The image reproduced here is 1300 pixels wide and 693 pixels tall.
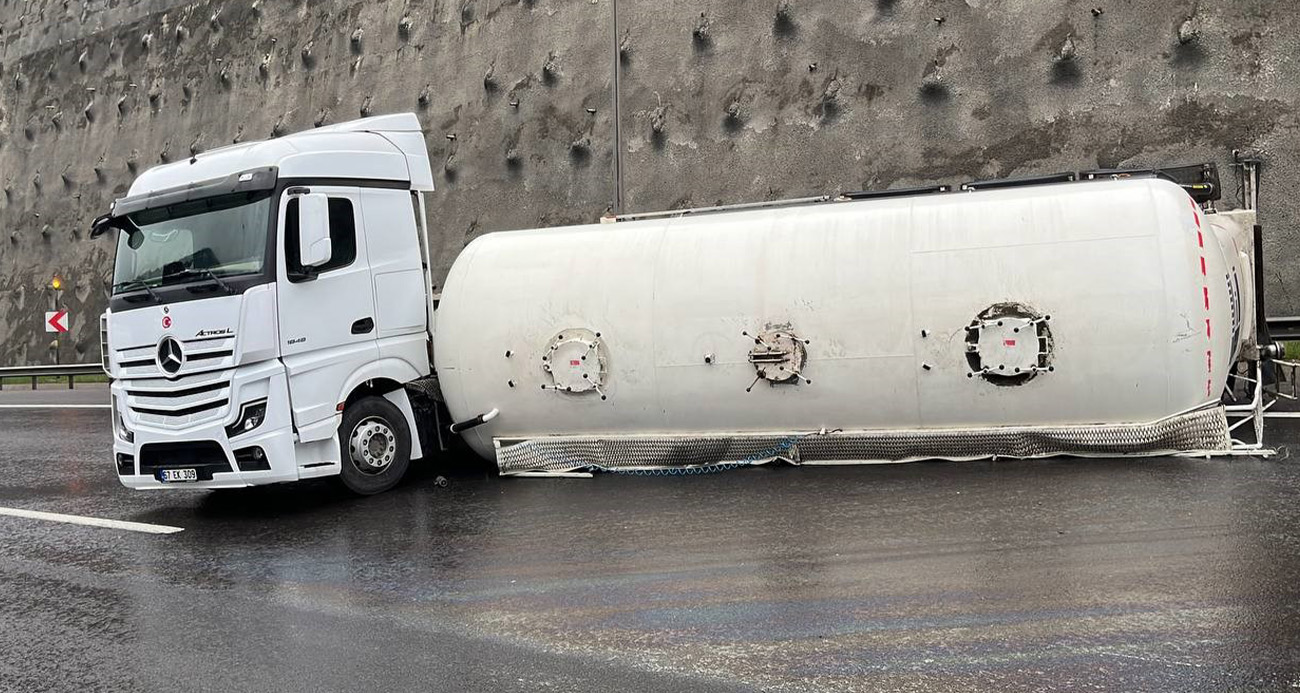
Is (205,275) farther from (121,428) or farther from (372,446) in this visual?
(372,446)

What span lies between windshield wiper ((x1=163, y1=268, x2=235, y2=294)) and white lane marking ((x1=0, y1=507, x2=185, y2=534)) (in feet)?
6.16

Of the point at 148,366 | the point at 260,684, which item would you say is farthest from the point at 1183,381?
the point at 148,366

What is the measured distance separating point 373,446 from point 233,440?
3.96 ft

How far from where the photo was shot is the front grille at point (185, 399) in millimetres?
8031

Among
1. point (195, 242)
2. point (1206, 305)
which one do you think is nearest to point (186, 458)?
point (195, 242)

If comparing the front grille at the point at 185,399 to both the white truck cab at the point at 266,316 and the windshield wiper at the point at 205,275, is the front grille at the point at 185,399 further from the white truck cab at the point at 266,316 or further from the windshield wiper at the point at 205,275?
the windshield wiper at the point at 205,275

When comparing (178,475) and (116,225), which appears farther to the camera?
(116,225)

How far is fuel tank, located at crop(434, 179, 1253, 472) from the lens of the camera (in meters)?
7.68

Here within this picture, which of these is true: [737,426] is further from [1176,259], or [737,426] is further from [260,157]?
[260,157]

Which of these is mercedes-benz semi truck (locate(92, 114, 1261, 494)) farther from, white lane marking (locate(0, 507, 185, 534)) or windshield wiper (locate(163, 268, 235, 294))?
white lane marking (locate(0, 507, 185, 534))

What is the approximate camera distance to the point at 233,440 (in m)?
8.02

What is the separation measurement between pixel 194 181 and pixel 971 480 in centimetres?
648

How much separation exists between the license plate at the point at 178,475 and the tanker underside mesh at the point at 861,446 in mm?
2421

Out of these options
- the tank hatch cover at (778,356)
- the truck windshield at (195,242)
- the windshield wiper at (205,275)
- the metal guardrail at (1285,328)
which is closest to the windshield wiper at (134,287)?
the truck windshield at (195,242)
